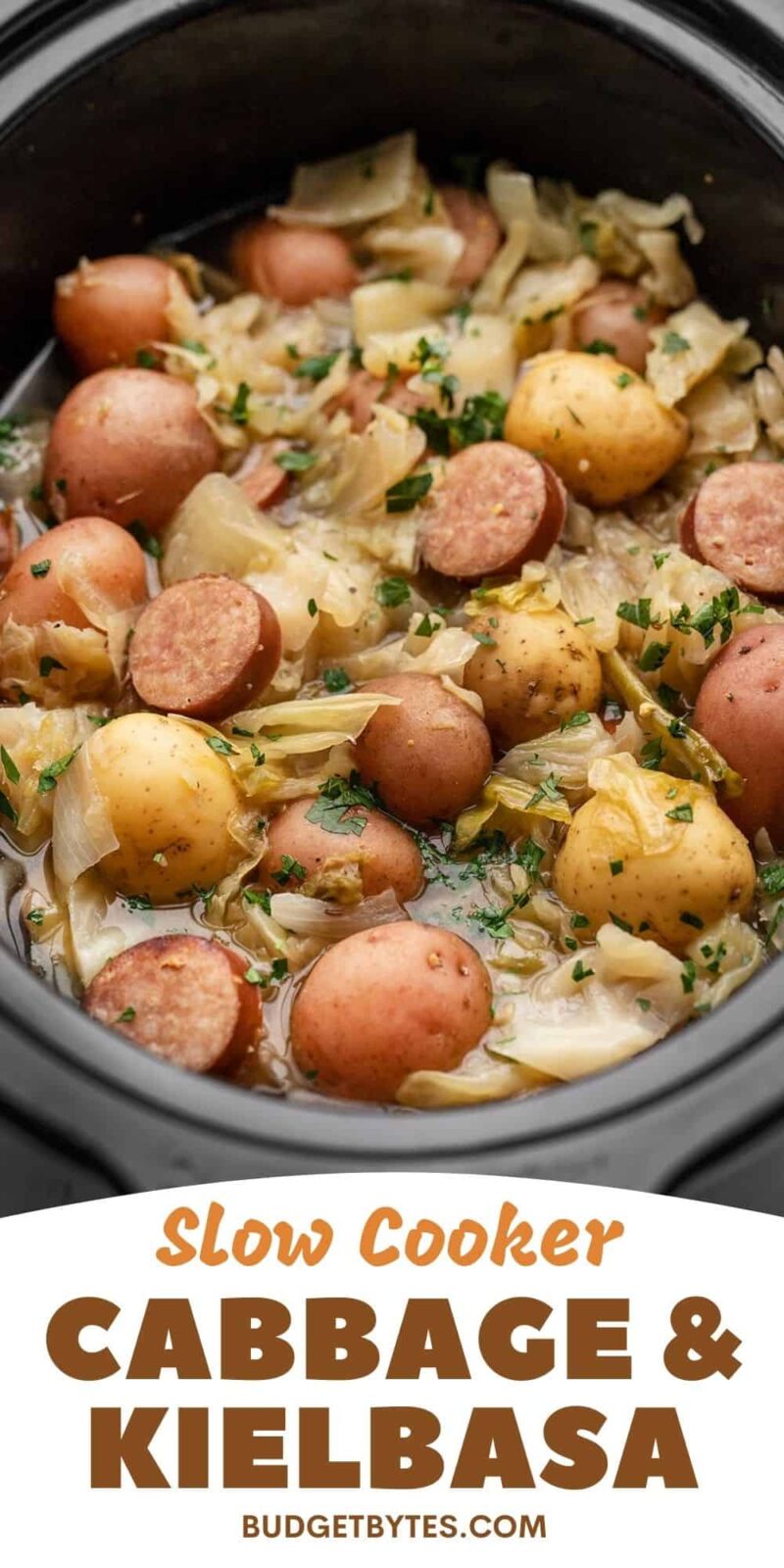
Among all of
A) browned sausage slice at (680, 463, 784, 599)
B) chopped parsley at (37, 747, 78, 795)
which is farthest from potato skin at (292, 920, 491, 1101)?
browned sausage slice at (680, 463, 784, 599)

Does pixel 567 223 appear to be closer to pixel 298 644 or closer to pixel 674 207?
pixel 674 207

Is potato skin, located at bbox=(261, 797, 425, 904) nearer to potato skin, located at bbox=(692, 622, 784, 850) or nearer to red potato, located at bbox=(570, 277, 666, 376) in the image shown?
potato skin, located at bbox=(692, 622, 784, 850)

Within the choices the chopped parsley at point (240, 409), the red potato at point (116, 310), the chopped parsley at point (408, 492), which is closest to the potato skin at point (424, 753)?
the chopped parsley at point (408, 492)

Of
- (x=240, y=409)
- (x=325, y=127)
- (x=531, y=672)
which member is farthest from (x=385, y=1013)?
(x=325, y=127)

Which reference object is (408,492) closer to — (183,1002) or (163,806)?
(163,806)

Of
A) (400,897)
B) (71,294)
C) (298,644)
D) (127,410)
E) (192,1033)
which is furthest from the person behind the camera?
(71,294)

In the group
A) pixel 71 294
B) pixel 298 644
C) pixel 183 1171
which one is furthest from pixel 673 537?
pixel 183 1171

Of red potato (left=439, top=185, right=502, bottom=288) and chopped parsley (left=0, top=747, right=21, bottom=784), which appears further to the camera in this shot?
red potato (left=439, top=185, right=502, bottom=288)
